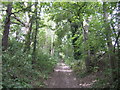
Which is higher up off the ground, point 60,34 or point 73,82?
point 60,34

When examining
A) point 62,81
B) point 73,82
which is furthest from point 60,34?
point 73,82

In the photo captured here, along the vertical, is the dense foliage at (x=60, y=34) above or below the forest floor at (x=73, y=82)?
above

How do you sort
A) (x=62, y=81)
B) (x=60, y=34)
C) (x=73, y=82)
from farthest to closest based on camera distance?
(x=60, y=34)
(x=62, y=81)
(x=73, y=82)

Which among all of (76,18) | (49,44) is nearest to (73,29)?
(76,18)

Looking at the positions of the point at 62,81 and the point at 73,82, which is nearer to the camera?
the point at 73,82

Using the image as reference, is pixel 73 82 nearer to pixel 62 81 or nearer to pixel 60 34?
pixel 62 81

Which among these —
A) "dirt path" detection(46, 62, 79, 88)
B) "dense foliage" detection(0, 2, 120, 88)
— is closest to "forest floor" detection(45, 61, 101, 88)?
"dirt path" detection(46, 62, 79, 88)

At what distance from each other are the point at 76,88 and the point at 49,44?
18531mm

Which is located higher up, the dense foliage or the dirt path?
the dense foliage

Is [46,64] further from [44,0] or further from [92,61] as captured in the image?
[44,0]

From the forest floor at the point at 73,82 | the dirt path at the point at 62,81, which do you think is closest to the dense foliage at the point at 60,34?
the forest floor at the point at 73,82

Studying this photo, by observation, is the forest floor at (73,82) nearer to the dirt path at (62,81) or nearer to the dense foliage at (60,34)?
the dirt path at (62,81)

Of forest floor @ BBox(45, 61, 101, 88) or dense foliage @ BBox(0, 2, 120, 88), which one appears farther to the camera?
forest floor @ BBox(45, 61, 101, 88)

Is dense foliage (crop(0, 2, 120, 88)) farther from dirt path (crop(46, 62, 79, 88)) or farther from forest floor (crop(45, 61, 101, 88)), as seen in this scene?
dirt path (crop(46, 62, 79, 88))
